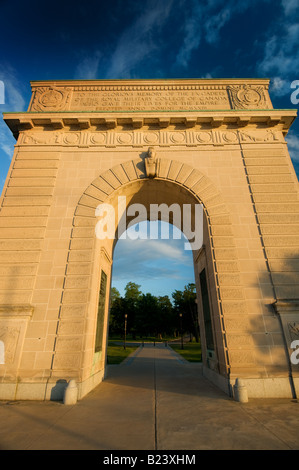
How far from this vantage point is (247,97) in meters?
11.8

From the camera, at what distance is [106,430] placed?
180 inches

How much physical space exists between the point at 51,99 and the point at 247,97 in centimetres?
1057

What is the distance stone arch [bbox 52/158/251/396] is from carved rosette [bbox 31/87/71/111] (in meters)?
5.19

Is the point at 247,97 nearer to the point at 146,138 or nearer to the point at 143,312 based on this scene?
the point at 146,138

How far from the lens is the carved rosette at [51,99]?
11.7 m

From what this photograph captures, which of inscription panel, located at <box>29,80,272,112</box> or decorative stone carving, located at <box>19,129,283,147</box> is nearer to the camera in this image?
decorative stone carving, located at <box>19,129,283,147</box>

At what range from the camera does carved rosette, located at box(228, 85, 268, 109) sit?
37.9 feet

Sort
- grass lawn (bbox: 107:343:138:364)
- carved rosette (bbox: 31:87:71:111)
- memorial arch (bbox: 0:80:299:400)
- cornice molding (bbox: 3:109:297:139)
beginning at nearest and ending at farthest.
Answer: memorial arch (bbox: 0:80:299:400) → cornice molding (bbox: 3:109:297:139) → carved rosette (bbox: 31:87:71:111) → grass lawn (bbox: 107:343:138:364)

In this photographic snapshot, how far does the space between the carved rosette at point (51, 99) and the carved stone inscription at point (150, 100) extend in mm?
457

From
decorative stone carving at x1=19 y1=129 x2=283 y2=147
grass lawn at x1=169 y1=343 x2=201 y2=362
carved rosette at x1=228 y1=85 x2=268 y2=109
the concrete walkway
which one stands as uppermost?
carved rosette at x1=228 y1=85 x2=268 y2=109

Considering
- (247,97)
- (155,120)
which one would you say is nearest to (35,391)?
(155,120)

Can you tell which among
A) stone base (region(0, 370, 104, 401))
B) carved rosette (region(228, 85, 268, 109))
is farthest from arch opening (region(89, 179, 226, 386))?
carved rosette (region(228, 85, 268, 109))

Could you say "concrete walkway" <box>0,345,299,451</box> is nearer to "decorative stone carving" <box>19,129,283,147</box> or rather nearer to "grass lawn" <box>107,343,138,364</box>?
"grass lawn" <box>107,343,138,364</box>

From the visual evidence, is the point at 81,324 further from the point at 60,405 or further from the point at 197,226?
the point at 197,226
